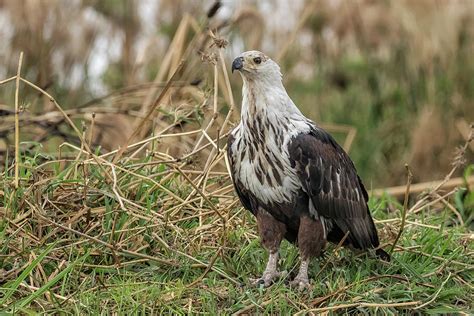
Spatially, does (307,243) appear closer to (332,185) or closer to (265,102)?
(332,185)

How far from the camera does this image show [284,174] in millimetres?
5035

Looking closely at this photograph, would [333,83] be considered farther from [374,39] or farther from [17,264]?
[17,264]

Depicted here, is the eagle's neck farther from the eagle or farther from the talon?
the talon

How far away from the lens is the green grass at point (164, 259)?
483 centimetres

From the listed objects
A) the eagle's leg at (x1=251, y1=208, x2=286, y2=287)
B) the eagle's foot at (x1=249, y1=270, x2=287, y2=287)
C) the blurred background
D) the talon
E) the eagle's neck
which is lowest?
the blurred background

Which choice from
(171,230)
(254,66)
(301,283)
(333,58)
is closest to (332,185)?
(301,283)

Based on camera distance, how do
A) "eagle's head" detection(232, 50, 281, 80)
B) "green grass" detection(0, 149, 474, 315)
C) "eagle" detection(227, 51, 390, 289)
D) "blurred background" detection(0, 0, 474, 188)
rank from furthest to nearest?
1. "blurred background" detection(0, 0, 474, 188)
2. "eagle's head" detection(232, 50, 281, 80)
3. "eagle" detection(227, 51, 390, 289)
4. "green grass" detection(0, 149, 474, 315)

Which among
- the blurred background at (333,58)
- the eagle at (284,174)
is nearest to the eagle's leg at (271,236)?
the eagle at (284,174)

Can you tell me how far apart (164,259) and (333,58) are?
721 centimetres

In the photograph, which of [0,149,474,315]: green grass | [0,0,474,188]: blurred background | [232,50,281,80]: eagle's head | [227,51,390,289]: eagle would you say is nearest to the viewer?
[0,149,474,315]: green grass

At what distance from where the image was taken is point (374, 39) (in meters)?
12.0

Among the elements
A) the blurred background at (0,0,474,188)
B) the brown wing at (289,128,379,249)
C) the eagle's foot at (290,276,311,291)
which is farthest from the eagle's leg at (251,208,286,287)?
the blurred background at (0,0,474,188)

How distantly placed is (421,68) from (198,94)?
4738mm

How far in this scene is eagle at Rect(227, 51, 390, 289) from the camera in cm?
505
